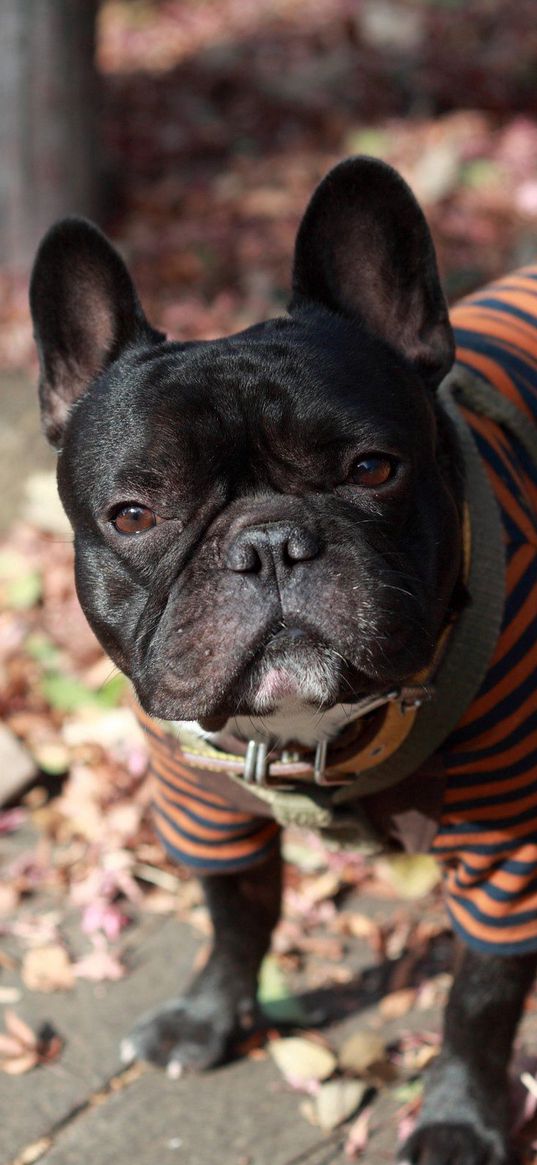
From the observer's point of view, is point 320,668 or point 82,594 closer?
point 320,668

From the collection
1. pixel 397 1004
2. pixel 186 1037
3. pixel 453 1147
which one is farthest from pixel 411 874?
pixel 453 1147

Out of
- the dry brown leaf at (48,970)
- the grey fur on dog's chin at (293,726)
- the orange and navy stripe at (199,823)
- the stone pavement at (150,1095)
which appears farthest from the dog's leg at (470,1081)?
the dry brown leaf at (48,970)

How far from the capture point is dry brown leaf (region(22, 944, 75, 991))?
3281mm

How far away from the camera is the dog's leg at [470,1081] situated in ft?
8.48

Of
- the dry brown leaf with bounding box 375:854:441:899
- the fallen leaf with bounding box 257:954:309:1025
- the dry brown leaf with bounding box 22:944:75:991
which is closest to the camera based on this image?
the fallen leaf with bounding box 257:954:309:1025

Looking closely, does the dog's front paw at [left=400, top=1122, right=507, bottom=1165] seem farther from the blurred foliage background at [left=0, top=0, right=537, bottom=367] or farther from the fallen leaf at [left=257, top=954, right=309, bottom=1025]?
the blurred foliage background at [left=0, top=0, right=537, bottom=367]

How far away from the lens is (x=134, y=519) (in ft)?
7.09

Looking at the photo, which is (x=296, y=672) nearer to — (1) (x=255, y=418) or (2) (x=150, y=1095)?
(1) (x=255, y=418)

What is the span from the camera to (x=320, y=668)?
6.58 ft

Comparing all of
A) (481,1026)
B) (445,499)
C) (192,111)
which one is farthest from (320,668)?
(192,111)

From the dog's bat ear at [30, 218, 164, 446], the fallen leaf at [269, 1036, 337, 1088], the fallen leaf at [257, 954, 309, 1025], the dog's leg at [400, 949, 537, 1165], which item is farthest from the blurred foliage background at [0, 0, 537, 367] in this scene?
the dog's leg at [400, 949, 537, 1165]

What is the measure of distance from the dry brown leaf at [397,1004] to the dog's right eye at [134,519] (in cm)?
149

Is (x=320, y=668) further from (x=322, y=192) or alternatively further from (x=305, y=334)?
(x=322, y=192)

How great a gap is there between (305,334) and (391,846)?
40.7 inches
